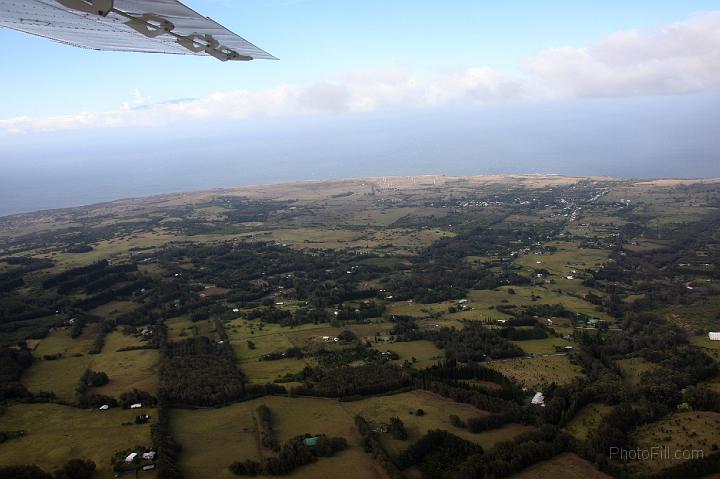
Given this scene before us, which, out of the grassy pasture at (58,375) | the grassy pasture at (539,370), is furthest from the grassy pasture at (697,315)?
the grassy pasture at (58,375)

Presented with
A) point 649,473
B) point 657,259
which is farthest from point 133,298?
point 657,259

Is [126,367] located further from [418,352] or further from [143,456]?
→ [418,352]

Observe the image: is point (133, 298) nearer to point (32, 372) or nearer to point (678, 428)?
point (32, 372)

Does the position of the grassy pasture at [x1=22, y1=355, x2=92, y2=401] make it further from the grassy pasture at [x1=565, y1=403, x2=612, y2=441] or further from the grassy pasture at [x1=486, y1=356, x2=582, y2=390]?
the grassy pasture at [x1=565, y1=403, x2=612, y2=441]

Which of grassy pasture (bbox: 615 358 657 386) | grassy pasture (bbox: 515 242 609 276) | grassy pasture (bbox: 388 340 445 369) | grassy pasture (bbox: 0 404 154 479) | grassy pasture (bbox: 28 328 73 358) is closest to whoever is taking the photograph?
grassy pasture (bbox: 0 404 154 479)

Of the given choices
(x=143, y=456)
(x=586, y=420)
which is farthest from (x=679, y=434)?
(x=143, y=456)

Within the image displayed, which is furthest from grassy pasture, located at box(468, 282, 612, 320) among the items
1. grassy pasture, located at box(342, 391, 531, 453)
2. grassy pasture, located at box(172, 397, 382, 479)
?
grassy pasture, located at box(172, 397, 382, 479)

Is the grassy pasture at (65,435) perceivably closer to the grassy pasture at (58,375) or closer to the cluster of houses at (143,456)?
the cluster of houses at (143,456)
